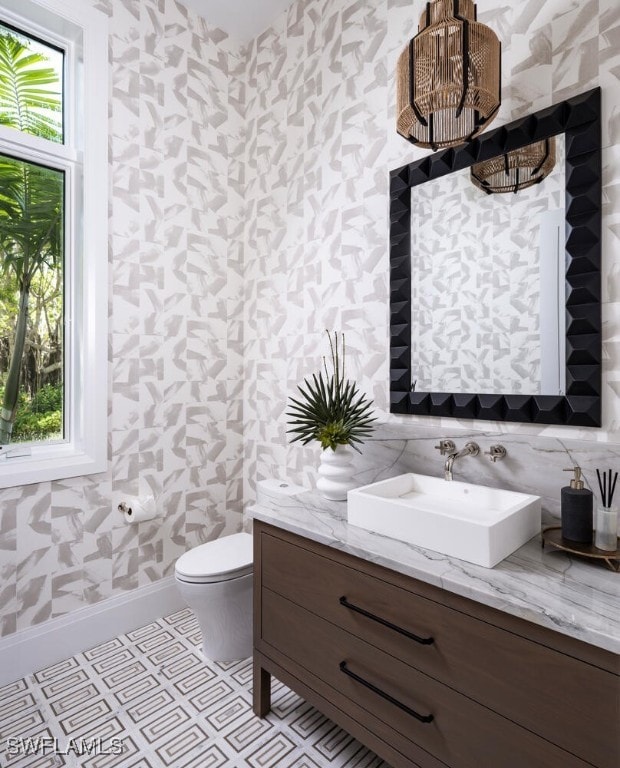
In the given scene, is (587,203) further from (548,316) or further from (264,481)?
(264,481)

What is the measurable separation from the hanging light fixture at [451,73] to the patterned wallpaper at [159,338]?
1283mm

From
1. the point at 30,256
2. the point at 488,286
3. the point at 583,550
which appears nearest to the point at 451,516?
the point at 583,550

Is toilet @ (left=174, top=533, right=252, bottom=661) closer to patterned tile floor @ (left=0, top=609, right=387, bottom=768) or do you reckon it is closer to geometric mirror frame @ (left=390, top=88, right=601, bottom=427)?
patterned tile floor @ (left=0, top=609, right=387, bottom=768)

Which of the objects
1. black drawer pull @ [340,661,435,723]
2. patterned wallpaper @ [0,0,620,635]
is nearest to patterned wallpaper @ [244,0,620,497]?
patterned wallpaper @ [0,0,620,635]

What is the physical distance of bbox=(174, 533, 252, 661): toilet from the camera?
1.79m

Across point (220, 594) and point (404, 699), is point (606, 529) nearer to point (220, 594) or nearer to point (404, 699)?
point (404, 699)

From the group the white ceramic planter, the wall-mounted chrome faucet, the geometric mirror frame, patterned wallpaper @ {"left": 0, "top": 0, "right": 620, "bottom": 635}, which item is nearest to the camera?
the geometric mirror frame

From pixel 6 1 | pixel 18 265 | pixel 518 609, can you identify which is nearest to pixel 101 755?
pixel 518 609

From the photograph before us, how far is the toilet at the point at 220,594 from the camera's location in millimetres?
1793

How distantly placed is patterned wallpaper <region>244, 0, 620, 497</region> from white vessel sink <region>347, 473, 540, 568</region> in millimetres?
233

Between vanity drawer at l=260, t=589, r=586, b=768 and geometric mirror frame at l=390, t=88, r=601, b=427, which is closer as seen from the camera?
vanity drawer at l=260, t=589, r=586, b=768

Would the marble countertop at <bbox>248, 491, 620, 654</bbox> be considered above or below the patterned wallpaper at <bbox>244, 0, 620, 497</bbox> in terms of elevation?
below

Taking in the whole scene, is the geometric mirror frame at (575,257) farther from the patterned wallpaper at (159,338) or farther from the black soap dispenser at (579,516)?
the patterned wallpaper at (159,338)

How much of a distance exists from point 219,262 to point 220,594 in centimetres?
165
